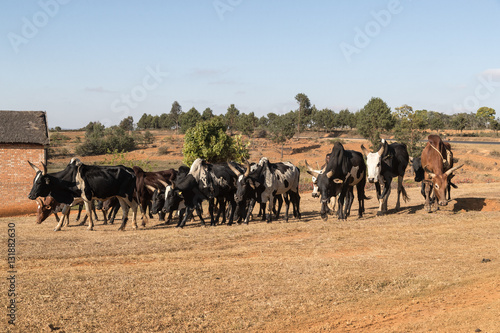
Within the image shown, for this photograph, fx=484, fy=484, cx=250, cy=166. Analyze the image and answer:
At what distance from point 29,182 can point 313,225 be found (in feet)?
73.8

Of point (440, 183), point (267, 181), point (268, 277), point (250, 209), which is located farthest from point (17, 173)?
point (268, 277)

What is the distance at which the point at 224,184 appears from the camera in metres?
18.1

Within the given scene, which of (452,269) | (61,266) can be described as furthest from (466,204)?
(61,266)

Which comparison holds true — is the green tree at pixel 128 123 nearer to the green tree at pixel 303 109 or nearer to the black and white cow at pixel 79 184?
the green tree at pixel 303 109

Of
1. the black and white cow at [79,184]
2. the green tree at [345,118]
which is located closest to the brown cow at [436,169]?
the black and white cow at [79,184]

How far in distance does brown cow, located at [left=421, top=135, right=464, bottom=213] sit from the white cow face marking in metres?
1.77

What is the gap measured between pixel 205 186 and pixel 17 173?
19.2 m

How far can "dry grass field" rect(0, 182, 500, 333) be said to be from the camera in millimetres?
7641

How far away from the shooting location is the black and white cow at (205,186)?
17547 mm

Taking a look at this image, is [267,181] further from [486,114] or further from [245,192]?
[486,114]

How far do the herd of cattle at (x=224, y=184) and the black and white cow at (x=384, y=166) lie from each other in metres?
0.04

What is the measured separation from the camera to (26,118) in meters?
34.5

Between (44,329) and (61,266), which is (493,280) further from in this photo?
(61,266)

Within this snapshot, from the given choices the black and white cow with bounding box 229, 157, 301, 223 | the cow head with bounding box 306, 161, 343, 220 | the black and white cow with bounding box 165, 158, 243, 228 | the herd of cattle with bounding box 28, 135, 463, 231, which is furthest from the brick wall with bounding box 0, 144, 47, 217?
the cow head with bounding box 306, 161, 343, 220
